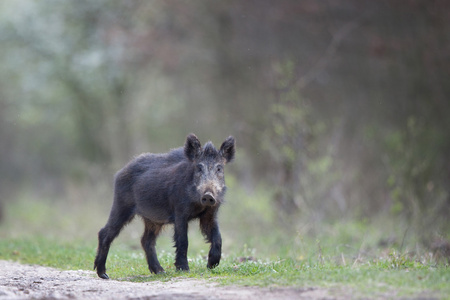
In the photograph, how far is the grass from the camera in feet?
Result: 23.8

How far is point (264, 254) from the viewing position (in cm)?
1248

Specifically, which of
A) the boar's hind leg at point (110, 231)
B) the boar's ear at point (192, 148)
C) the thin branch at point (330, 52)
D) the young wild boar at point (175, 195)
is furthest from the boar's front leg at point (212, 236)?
the thin branch at point (330, 52)

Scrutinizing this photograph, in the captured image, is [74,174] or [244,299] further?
[74,174]

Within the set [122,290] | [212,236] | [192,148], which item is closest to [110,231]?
[212,236]

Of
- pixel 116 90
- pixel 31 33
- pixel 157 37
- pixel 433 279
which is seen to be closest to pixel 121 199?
pixel 433 279

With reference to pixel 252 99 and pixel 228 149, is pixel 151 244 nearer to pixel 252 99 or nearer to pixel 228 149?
pixel 228 149

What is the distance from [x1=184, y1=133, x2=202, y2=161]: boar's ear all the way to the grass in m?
1.62

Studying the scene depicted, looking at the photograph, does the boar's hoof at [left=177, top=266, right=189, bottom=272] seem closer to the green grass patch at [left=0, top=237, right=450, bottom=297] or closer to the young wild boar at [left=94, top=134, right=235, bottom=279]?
the young wild boar at [left=94, top=134, right=235, bottom=279]

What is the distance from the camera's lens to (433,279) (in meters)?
7.00

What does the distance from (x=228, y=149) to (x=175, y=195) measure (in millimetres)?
1129

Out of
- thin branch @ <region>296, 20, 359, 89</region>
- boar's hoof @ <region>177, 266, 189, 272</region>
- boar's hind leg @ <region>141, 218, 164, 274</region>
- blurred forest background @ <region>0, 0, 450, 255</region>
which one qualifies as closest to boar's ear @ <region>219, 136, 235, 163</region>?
boar's hind leg @ <region>141, 218, 164, 274</region>

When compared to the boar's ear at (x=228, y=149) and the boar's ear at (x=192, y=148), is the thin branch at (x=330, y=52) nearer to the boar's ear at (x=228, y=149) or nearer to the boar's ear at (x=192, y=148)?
the boar's ear at (x=228, y=149)

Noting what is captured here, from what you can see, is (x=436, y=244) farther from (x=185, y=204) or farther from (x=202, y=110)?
(x=202, y=110)

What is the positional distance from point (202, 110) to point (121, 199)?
50.4 ft
